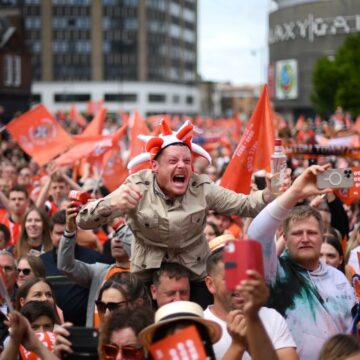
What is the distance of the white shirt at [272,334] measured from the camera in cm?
457

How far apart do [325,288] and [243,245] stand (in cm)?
192

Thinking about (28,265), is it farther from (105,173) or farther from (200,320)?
(105,173)

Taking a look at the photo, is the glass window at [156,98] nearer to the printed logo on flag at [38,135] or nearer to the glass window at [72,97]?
the glass window at [72,97]

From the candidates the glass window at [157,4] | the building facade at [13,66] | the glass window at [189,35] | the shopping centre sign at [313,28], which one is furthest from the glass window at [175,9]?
the building facade at [13,66]

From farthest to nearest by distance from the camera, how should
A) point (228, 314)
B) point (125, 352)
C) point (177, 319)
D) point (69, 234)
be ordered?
point (69, 234) → point (228, 314) → point (125, 352) → point (177, 319)

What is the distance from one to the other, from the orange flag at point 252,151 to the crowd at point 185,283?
71 cm

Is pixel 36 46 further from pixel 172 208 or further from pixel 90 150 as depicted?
pixel 172 208

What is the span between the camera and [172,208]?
5523 mm

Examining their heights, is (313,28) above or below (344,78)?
above

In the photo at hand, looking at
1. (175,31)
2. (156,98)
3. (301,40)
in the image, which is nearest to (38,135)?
(301,40)

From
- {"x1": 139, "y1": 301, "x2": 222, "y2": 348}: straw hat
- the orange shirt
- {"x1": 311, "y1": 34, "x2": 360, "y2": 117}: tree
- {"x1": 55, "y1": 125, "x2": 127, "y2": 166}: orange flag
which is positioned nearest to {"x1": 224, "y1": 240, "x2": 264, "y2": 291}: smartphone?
{"x1": 139, "y1": 301, "x2": 222, "y2": 348}: straw hat

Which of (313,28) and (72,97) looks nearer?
(313,28)

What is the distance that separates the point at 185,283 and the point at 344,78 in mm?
46043

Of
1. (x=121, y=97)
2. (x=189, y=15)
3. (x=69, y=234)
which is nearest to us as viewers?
(x=69, y=234)
